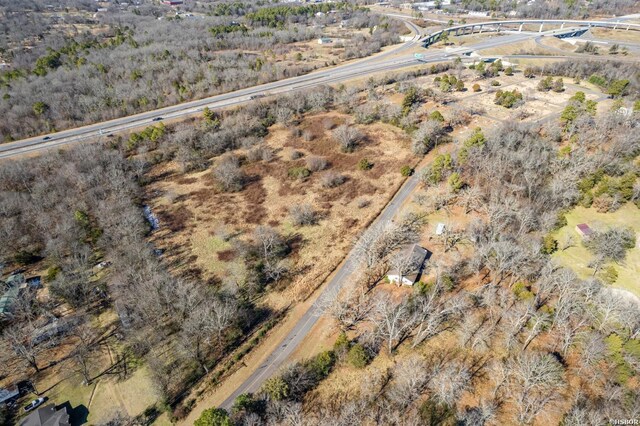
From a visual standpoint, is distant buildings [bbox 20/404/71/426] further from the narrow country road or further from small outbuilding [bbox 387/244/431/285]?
small outbuilding [bbox 387/244/431/285]

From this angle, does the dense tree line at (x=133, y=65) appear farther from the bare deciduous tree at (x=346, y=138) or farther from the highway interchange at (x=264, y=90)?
the bare deciduous tree at (x=346, y=138)

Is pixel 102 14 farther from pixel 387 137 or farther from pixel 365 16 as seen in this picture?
pixel 387 137

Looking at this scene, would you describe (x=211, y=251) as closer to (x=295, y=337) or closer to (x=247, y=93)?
(x=295, y=337)

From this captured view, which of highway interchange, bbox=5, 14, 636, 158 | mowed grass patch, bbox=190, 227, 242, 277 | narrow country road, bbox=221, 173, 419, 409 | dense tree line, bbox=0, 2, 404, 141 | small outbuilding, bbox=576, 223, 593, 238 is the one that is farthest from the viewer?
dense tree line, bbox=0, 2, 404, 141

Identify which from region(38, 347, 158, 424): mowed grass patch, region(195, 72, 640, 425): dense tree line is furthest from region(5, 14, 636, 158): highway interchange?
region(195, 72, 640, 425): dense tree line

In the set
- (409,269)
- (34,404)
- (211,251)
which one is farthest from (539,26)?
(34,404)

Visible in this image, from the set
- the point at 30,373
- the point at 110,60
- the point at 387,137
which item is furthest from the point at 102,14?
the point at 30,373
